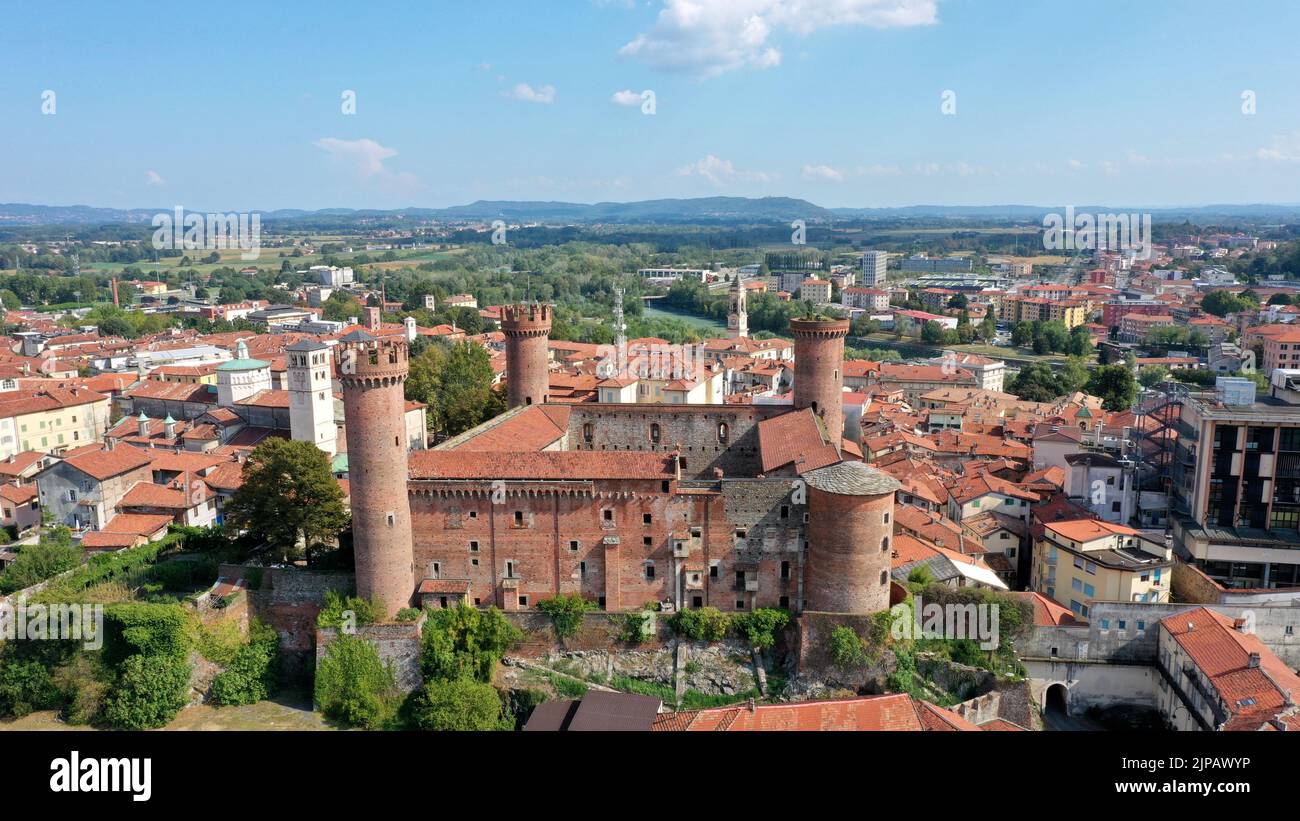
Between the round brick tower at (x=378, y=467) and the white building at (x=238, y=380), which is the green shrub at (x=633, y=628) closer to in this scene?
the round brick tower at (x=378, y=467)

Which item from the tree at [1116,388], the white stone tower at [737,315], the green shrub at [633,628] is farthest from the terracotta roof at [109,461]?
the tree at [1116,388]

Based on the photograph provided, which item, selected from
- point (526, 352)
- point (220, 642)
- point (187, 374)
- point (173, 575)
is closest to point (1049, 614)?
point (526, 352)

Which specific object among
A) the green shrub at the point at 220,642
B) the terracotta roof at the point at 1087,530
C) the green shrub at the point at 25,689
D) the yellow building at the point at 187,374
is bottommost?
the green shrub at the point at 25,689

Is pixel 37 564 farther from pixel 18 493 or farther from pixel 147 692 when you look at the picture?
pixel 18 493

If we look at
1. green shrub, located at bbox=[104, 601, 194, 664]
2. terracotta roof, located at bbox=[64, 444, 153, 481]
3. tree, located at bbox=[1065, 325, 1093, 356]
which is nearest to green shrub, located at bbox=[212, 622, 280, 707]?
green shrub, located at bbox=[104, 601, 194, 664]

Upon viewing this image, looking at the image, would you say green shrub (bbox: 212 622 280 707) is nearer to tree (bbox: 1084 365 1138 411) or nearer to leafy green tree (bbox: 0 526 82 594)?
leafy green tree (bbox: 0 526 82 594)

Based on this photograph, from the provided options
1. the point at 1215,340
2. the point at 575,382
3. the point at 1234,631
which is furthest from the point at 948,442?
the point at 1215,340
